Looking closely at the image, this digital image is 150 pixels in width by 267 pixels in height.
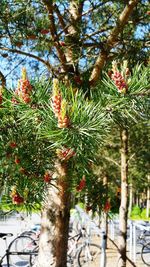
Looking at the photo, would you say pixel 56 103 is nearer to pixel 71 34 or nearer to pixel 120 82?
pixel 120 82

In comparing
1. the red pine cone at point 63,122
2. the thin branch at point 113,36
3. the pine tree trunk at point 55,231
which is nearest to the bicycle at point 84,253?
the pine tree trunk at point 55,231

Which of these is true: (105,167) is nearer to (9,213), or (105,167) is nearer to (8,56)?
(8,56)

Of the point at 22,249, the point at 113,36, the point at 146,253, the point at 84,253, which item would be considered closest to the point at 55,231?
the point at 113,36

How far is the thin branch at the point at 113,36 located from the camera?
2625mm

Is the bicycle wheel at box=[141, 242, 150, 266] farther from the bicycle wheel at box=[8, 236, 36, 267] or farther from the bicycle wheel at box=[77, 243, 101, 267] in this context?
the bicycle wheel at box=[8, 236, 36, 267]

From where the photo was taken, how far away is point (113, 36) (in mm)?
2646

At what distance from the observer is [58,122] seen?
1.28 metres

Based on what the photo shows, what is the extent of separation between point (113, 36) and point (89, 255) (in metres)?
4.50

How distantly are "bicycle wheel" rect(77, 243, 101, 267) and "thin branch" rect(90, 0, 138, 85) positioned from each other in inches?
169

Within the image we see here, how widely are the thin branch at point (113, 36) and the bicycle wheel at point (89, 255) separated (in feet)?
14.1

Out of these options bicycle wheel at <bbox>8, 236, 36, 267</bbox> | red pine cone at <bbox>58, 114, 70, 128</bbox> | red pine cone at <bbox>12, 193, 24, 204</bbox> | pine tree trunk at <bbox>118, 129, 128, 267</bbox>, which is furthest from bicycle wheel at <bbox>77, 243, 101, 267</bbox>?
red pine cone at <bbox>58, 114, 70, 128</bbox>

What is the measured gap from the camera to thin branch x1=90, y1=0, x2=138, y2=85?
2.62 meters

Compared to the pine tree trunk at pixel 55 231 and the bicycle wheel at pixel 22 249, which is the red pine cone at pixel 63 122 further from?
the bicycle wheel at pixel 22 249

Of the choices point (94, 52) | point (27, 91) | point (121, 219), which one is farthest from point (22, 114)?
point (121, 219)
